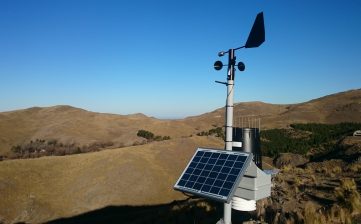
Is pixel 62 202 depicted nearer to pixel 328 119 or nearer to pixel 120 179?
pixel 120 179

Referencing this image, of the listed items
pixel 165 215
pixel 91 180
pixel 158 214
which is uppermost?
pixel 91 180

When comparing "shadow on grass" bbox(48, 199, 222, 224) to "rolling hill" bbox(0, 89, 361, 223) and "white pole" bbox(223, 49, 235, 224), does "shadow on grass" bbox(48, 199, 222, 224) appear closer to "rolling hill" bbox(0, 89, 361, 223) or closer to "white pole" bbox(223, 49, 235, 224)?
"rolling hill" bbox(0, 89, 361, 223)

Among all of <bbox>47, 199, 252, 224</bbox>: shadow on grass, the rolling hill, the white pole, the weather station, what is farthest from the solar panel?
<bbox>47, 199, 252, 224</bbox>: shadow on grass

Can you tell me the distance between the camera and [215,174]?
930 centimetres

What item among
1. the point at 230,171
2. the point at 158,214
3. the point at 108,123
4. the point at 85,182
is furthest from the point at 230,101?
the point at 108,123

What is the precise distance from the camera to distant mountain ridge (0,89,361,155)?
6056 centimetres

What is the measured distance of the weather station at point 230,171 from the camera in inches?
346

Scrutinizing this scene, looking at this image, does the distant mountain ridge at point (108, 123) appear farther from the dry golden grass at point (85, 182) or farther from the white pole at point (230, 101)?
the white pole at point (230, 101)

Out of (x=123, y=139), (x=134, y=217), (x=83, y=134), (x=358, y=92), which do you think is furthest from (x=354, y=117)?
(x=134, y=217)

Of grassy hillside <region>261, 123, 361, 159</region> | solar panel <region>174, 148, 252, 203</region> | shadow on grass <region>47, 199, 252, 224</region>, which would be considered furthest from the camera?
grassy hillside <region>261, 123, 361, 159</region>

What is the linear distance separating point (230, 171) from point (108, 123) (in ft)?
219

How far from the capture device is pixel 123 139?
56781 mm

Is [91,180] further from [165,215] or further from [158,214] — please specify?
[165,215]

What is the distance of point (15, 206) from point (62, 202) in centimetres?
333
